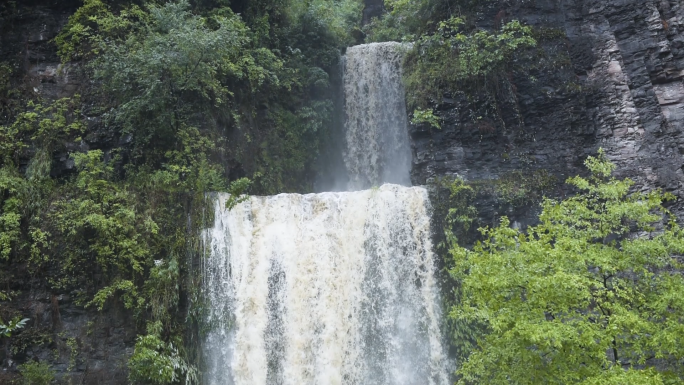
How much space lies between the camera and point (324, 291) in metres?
13.0

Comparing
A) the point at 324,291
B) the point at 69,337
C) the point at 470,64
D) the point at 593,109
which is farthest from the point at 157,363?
the point at 593,109

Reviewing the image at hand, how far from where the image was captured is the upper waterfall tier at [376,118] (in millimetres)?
18562

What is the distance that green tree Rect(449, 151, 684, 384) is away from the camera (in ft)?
24.8

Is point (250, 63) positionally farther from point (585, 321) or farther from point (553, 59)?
point (585, 321)

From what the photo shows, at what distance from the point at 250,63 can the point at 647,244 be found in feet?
38.9

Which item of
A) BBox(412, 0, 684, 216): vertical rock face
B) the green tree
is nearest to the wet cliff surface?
BBox(412, 0, 684, 216): vertical rock face

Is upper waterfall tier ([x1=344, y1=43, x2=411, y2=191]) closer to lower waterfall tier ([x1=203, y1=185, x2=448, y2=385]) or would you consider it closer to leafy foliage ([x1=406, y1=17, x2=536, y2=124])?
leafy foliage ([x1=406, y1=17, x2=536, y2=124])

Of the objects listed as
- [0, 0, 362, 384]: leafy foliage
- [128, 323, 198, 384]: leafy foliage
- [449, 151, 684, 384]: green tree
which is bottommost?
[128, 323, 198, 384]: leafy foliage

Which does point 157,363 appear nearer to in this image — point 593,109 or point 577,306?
point 577,306

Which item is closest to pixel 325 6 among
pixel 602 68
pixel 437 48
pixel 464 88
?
pixel 437 48

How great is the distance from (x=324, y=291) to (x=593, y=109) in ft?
30.7

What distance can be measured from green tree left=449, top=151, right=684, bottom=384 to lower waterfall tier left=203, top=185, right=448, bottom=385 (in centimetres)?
407

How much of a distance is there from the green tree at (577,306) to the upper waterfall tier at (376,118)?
9.77 meters

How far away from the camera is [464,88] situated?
1716 centimetres
